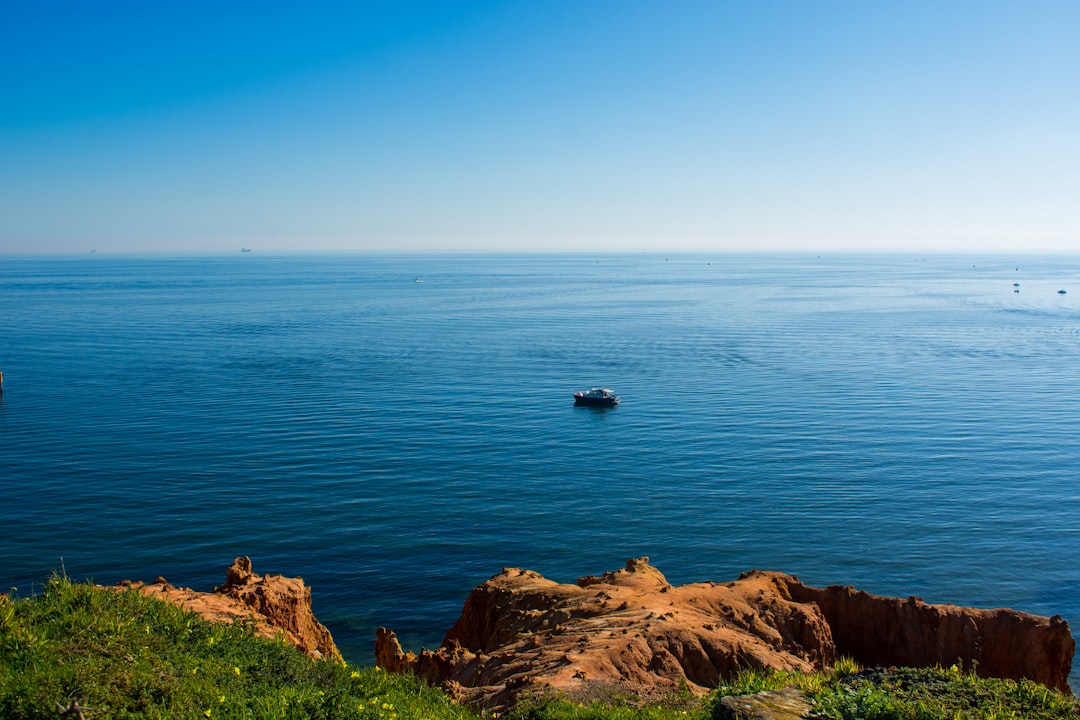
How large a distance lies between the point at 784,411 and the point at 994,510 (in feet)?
85.8

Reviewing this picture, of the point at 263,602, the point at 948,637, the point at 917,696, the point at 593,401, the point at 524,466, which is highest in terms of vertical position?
the point at 917,696

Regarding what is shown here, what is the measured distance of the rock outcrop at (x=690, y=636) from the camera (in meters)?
23.0

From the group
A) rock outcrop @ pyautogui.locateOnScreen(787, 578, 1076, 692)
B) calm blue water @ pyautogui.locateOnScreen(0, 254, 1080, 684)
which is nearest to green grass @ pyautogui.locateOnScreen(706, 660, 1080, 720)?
rock outcrop @ pyautogui.locateOnScreen(787, 578, 1076, 692)

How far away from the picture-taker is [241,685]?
16.9 meters

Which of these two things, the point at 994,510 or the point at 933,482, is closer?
the point at 994,510

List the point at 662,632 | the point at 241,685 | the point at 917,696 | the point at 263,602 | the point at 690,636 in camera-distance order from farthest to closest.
Result: 1. the point at 263,602
2. the point at 662,632
3. the point at 690,636
4. the point at 917,696
5. the point at 241,685

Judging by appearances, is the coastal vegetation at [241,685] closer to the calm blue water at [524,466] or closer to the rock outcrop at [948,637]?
the rock outcrop at [948,637]

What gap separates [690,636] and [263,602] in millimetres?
14407

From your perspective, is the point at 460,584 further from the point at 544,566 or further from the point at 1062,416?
the point at 1062,416

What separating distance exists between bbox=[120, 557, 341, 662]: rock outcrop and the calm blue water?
4526 millimetres

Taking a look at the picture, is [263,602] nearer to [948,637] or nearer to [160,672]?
[160,672]

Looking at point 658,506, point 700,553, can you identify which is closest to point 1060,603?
point 700,553

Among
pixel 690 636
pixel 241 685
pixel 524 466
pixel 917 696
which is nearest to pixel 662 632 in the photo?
pixel 690 636

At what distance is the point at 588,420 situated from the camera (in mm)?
73188
